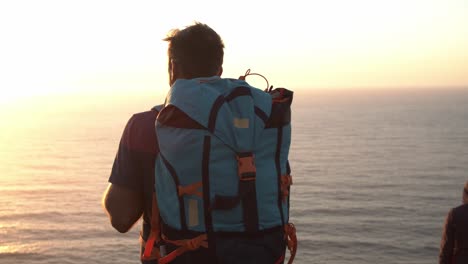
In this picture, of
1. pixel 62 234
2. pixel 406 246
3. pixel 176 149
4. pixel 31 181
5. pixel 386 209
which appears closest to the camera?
pixel 176 149

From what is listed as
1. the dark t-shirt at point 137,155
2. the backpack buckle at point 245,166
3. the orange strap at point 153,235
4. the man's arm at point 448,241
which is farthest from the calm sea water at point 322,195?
the backpack buckle at point 245,166

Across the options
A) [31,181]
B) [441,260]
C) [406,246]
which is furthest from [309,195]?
[441,260]

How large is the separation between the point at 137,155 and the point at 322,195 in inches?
3215

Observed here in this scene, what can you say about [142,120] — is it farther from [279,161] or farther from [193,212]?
[279,161]

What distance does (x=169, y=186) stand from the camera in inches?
106

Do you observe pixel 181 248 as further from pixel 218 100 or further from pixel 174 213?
pixel 218 100

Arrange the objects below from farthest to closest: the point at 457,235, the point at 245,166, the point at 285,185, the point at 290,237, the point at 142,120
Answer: the point at 457,235 < the point at 290,237 < the point at 285,185 < the point at 142,120 < the point at 245,166

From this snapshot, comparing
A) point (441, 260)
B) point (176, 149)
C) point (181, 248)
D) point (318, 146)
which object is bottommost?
point (318, 146)

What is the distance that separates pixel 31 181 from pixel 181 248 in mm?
103423

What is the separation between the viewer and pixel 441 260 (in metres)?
5.22

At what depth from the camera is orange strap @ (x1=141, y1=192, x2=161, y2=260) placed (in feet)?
9.20

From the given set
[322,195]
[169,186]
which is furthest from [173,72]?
[322,195]

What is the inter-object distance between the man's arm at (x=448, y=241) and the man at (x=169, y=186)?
2.71 metres

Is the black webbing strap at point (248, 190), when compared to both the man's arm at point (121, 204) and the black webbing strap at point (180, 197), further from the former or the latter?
the man's arm at point (121, 204)
